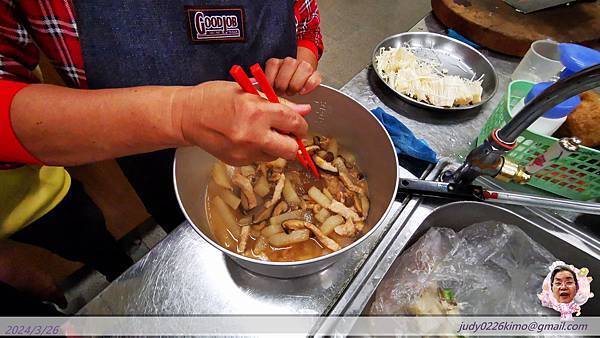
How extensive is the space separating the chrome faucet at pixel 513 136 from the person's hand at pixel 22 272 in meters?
1.45

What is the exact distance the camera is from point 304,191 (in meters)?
1.02

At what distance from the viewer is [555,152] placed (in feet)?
3.29

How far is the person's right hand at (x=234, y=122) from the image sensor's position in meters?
0.63

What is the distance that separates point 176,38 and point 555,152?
1.10 metres

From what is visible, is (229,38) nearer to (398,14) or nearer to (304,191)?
(304,191)

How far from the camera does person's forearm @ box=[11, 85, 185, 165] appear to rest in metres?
0.66

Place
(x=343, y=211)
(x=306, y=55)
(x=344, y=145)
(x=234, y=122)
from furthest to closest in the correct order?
1. (x=306, y=55)
2. (x=344, y=145)
3. (x=343, y=211)
4. (x=234, y=122)

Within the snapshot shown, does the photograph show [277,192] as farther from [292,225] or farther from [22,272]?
[22,272]

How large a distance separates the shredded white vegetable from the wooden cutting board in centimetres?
28

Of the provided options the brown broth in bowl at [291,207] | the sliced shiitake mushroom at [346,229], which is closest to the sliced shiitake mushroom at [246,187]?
the brown broth in bowl at [291,207]

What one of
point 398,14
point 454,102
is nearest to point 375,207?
point 454,102

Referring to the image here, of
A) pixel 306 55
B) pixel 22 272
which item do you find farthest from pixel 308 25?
pixel 22 272

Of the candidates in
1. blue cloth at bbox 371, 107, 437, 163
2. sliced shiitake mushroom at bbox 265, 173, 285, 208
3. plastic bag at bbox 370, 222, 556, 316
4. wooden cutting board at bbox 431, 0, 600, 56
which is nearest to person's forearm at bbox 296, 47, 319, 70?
blue cloth at bbox 371, 107, 437, 163

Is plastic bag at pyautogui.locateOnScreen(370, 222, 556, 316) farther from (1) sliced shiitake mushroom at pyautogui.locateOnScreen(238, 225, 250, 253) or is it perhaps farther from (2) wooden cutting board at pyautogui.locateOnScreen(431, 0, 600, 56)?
(2) wooden cutting board at pyautogui.locateOnScreen(431, 0, 600, 56)
